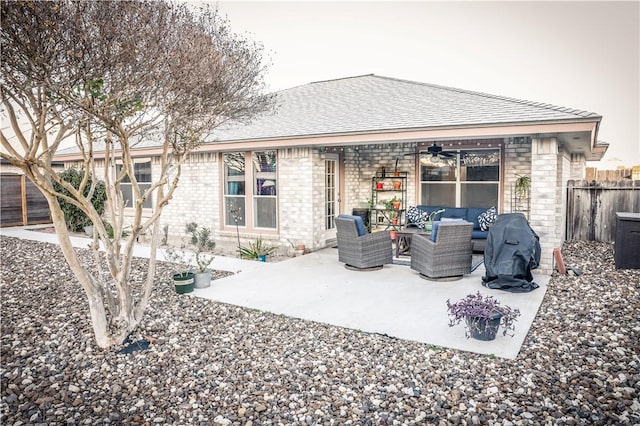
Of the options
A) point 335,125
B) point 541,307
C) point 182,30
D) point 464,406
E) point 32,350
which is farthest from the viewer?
point 335,125

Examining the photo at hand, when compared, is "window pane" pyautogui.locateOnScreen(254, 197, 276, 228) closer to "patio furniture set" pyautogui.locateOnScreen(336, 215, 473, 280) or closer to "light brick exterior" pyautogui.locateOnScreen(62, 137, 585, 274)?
"light brick exterior" pyautogui.locateOnScreen(62, 137, 585, 274)

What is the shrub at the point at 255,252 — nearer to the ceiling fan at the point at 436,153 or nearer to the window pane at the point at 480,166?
the ceiling fan at the point at 436,153

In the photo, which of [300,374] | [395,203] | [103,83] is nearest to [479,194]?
[395,203]

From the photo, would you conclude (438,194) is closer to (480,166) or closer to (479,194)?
(479,194)

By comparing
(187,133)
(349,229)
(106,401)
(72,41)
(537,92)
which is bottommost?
(106,401)

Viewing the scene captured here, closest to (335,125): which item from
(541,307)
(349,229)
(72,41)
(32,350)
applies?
(349,229)

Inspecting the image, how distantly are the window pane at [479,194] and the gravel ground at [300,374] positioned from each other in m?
4.40

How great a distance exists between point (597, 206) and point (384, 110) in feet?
21.0

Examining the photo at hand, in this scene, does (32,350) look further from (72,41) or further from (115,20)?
(115,20)

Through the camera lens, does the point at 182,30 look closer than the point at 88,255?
Yes

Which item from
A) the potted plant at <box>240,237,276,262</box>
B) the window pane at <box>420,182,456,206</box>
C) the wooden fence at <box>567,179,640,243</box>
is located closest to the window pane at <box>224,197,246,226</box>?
the potted plant at <box>240,237,276,262</box>

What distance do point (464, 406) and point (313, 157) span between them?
708cm

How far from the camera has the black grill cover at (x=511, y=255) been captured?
6.09 meters

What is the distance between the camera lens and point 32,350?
4066mm
